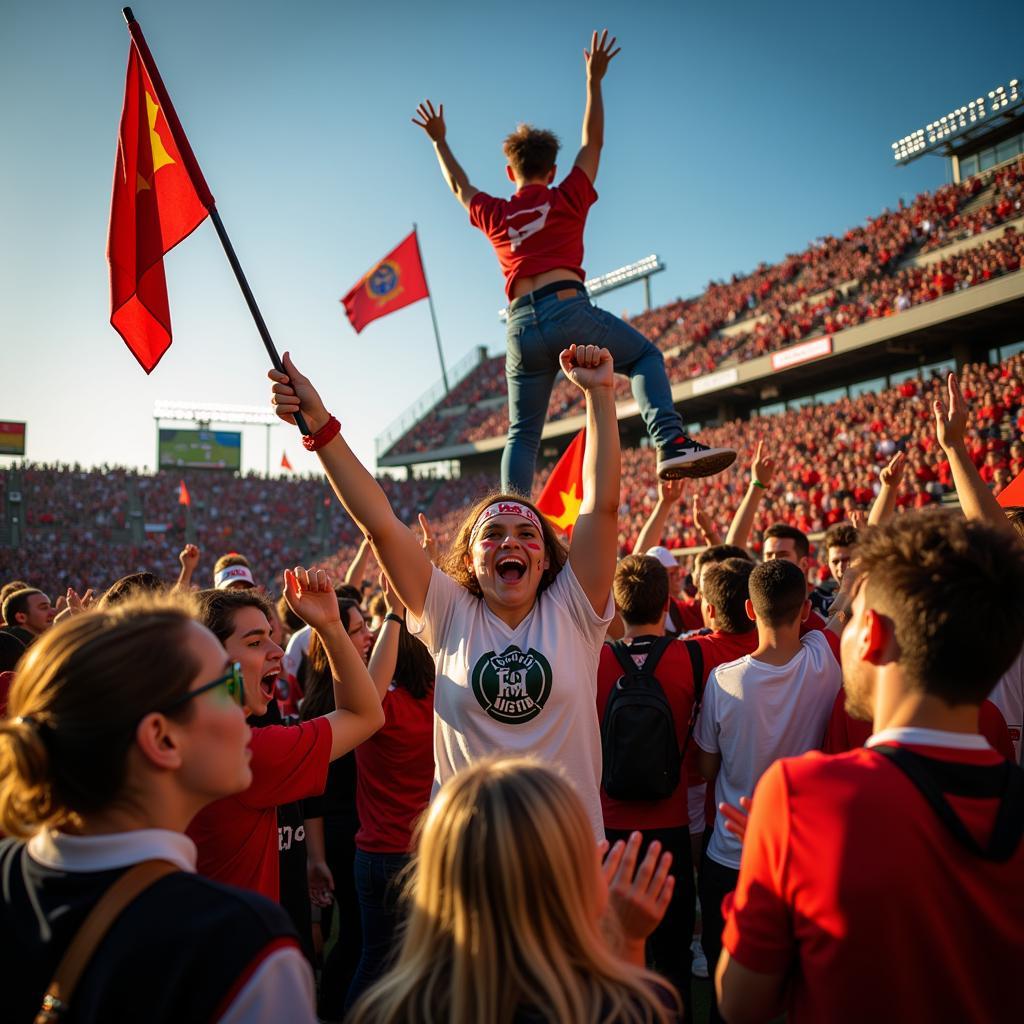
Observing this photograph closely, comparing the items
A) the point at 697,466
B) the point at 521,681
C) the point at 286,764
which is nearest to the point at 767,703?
the point at 697,466

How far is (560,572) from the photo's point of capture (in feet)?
9.89

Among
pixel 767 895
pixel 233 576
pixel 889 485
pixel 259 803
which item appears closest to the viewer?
pixel 767 895

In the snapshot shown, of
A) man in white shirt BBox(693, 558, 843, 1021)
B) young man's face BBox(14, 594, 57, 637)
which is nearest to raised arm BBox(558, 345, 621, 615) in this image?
man in white shirt BBox(693, 558, 843, 1021)

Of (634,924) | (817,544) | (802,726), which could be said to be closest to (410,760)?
(802,726)

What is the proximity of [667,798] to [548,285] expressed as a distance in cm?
248

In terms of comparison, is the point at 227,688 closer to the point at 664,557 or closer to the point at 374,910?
the point at 374,910

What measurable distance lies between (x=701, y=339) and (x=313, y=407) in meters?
33.4

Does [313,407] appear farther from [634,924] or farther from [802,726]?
[802,726]

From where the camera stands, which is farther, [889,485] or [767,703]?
[889,485]

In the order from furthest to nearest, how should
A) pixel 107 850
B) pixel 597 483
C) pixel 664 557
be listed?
1. pixel 664 557
2. pixel 597 483
3. pixel 107 850

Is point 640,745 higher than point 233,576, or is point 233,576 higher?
point 233,576

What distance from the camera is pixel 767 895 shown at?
60.9 inches

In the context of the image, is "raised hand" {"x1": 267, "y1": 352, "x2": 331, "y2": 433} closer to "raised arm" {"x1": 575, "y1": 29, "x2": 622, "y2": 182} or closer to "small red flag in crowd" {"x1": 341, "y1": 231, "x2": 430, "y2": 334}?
"raised arm" {"x1": 575, "y1": 29, "x2": 622, "y2": 182}

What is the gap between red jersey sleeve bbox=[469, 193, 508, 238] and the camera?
440 cm
